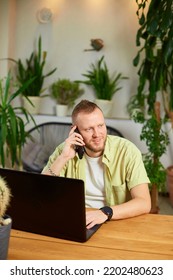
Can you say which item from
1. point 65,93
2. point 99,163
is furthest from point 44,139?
point 99,163

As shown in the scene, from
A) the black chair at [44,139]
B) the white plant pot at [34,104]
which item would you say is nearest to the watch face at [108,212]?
the black chair at [44,139]

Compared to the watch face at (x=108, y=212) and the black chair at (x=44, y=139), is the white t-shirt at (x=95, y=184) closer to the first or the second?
the watch face at (x=108, y=212)

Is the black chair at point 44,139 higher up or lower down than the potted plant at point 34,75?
lower down

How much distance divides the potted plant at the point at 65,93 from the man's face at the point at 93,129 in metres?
2.56

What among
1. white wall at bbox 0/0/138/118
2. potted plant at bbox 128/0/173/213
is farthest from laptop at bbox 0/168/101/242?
white wall at bbox 0/0/138/118

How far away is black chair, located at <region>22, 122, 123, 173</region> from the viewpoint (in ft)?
12.6

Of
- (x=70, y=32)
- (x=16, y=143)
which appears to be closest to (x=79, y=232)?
(x=16, y=143)

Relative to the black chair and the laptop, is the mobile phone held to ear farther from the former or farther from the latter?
the black chair

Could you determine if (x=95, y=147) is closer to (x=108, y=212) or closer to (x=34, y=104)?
(x=108, y=212)

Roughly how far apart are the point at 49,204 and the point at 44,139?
294cm

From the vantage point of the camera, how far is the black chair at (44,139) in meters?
3.83

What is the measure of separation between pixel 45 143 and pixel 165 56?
1836 mm

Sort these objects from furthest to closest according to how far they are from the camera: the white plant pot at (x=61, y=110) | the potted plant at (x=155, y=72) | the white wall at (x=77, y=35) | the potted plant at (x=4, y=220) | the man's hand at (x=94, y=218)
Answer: the white plant pot at (x=61, y=110) < the white wall at (x=77, y=35) < the potted plant at (x=155, y=72) < the man's hand at (x=94, y=218) < the potted plant at (x=4, y=220)

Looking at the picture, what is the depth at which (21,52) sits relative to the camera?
14.9 ft
